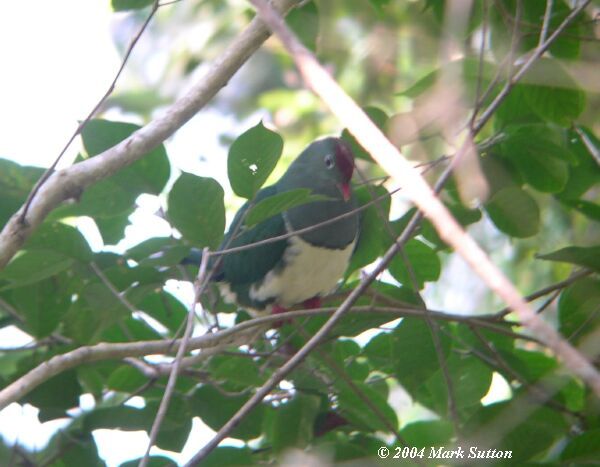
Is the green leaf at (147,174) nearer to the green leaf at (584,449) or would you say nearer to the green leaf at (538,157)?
the green leaf at (538,157)

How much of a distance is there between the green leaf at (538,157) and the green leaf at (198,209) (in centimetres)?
77

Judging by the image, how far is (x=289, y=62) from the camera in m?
6.05

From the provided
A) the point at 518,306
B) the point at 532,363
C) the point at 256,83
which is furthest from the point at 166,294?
the point at 256,83

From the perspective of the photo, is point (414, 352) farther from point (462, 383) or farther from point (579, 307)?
point (579, 307)

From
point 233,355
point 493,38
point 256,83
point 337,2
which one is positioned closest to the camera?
point 233,355

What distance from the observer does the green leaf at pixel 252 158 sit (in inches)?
74.7

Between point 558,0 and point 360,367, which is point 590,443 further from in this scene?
point 558,0

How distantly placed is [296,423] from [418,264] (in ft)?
1.64

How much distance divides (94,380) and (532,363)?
1.13 m

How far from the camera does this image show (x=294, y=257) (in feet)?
8.84

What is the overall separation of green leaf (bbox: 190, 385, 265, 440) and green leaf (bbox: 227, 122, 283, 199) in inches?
22.6

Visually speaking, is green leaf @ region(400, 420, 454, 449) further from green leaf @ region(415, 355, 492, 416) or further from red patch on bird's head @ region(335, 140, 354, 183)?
red patch on bird's head @ region(335, 140, 354, 183)

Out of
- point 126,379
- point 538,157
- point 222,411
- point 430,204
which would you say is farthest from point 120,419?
point 430,204

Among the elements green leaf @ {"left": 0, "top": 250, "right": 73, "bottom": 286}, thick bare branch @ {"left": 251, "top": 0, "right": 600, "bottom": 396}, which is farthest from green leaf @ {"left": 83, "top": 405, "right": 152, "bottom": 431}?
thick bare branch @ {"left": 251, "top": 0, "right": 600, "bottom": 396}
